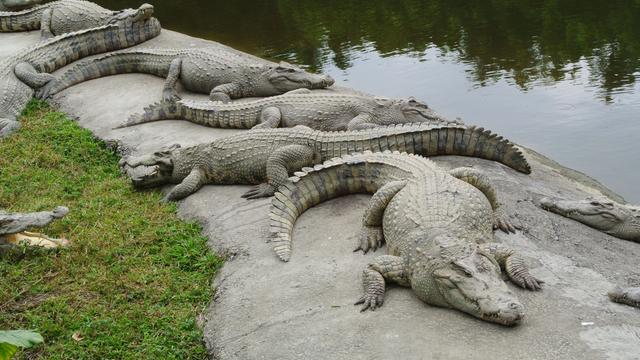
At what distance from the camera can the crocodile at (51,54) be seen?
897 cm

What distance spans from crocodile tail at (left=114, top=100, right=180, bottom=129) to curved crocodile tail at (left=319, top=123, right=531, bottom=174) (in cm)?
275

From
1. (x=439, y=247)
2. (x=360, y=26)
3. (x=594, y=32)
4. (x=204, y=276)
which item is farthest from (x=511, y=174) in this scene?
(x=360, y=26)

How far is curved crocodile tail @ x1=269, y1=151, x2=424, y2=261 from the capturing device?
5.17m

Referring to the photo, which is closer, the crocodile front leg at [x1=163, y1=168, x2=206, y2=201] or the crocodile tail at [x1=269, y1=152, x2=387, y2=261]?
the crocodile tail at [x1=269, y1=152, x2=387, y2=261]

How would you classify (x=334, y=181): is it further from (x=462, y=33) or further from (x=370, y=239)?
(x=462, y=33)

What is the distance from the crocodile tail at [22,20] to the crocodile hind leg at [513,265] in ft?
36.1

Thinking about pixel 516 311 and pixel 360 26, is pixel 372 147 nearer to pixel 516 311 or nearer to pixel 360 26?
pixel 516 311

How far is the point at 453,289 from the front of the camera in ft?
12.1

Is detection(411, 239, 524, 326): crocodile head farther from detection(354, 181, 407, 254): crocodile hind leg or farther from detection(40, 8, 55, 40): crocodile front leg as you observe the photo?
detection(40, 8, 55, 40): crocodile front leg

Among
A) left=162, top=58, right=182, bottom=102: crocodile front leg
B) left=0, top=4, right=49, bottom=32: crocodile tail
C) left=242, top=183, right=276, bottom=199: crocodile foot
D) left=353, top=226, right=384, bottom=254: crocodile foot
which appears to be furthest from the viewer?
left=0, top=4, right=49, bottom=32: crocodile tail

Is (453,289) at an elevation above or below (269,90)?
above

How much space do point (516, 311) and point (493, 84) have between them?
23.5 feet

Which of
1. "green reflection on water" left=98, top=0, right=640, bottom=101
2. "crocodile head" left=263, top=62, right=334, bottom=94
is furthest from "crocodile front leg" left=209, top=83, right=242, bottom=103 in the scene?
"green reflection on water" left=98, top=0, right=640, bottom=101

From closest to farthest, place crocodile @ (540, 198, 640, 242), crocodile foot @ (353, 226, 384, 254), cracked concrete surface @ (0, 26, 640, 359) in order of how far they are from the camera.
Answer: cracked concrete surface @ (0, 26, 640, 359), crocodile foot @ (353, 226, 384, 254), crocodile @ (540, 198, 640, 242)
